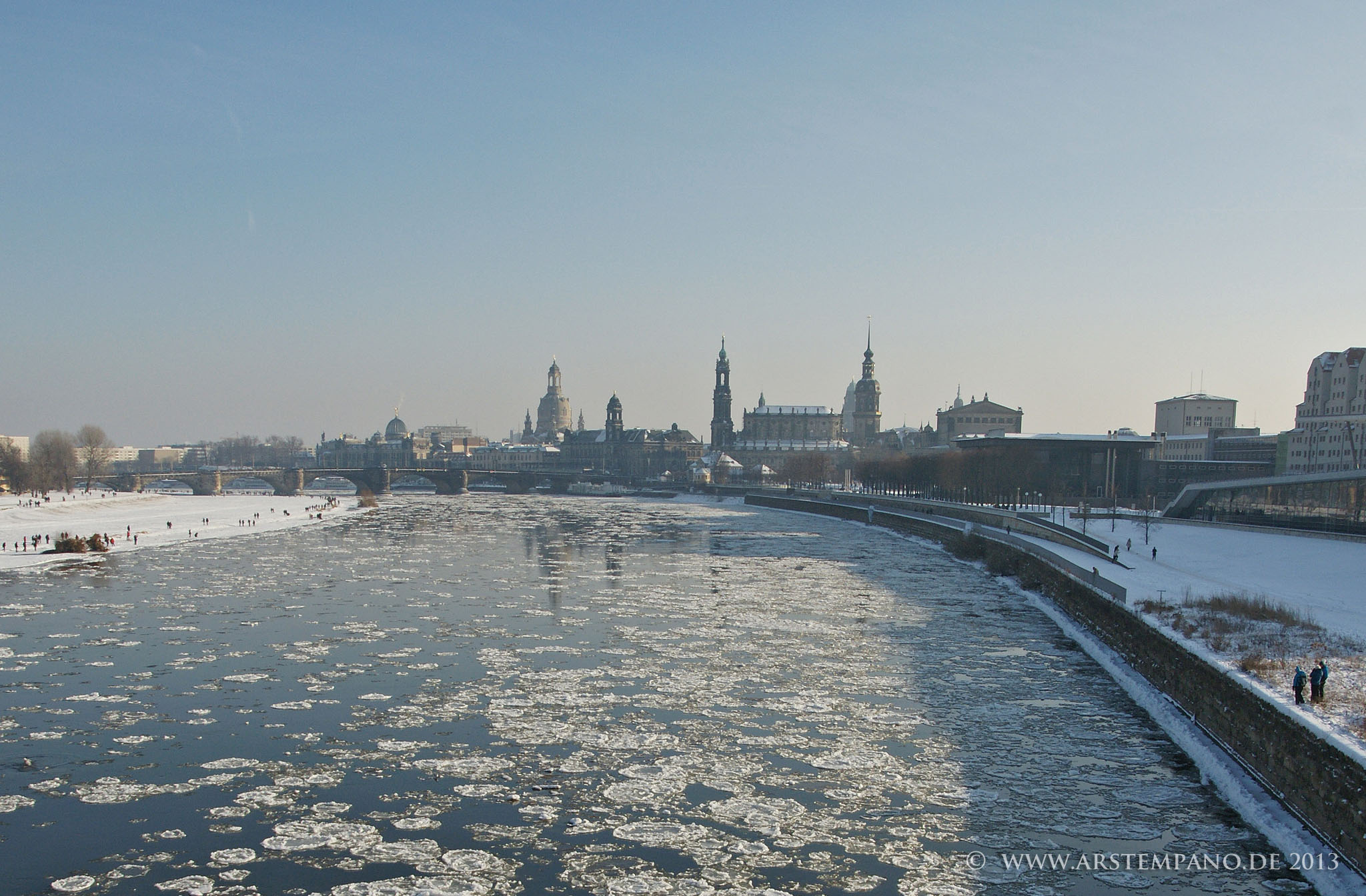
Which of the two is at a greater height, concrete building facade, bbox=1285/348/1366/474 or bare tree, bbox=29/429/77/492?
concrete building facade, bbox=1285/348/1366/474

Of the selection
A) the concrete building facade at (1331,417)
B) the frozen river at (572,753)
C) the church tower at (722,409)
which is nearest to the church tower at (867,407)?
the church tower at (722,409)

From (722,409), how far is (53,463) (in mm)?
117972

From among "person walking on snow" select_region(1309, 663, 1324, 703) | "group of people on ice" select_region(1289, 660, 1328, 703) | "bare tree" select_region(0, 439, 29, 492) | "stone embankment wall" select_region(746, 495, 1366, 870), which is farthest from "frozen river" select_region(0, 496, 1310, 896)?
"bare tree" select_region(0, 439, 29, 492)

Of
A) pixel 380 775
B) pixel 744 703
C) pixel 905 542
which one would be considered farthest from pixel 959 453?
pixel 380 775

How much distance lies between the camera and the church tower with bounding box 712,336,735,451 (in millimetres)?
193625

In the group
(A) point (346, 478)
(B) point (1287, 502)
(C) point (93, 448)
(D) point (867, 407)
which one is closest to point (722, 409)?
(D) point (867, 407)

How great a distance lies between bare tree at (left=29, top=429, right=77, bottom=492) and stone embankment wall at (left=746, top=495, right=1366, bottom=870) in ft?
340

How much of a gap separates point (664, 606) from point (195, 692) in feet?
49.7

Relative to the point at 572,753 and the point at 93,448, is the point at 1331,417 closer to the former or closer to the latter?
the point at 572,753

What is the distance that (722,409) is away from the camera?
19625 cm

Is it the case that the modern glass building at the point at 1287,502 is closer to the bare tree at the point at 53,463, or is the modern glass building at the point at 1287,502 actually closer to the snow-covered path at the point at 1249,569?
the snow-covered path at the point at 1249,569

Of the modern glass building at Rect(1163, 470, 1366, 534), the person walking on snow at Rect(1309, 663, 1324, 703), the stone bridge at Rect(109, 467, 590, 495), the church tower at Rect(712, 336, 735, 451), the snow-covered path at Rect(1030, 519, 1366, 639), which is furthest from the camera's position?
the church tower at Rect(712, 336, 735, 451)

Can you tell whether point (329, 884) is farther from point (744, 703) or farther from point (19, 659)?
point (19, 659)

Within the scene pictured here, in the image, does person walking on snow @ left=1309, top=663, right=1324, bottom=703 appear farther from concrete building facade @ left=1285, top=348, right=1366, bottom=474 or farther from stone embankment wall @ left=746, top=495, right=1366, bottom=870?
concrete building facade @ left=1285, top=348, right=1366, bottom=474
